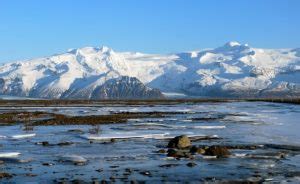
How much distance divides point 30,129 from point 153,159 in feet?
61.8

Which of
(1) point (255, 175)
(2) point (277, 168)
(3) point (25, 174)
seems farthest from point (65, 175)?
(2) point (277, 168)

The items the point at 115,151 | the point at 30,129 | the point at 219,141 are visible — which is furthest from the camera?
the point at 30,129

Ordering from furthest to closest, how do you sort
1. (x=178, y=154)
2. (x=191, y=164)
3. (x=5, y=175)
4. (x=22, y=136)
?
1. (x=22, y=136)
2. (x=178, y=154)
3. (x=191, y=164)
4. (x=5, y=175)

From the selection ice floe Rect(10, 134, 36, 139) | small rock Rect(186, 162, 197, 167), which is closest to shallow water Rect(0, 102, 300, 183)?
small rock Rect(186, 162, 197, 167)

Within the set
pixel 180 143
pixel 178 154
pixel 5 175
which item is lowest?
pixel 5 175

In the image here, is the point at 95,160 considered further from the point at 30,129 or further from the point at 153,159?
the point at 30,129

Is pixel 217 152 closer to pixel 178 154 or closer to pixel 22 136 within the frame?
pixel 178 154

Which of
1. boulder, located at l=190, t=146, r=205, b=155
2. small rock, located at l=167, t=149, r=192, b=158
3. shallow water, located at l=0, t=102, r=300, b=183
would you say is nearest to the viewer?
shallow water, located at l=0, t=102, r=300, b=183

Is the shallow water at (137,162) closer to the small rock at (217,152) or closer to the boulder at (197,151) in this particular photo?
the small rock at (217,152)

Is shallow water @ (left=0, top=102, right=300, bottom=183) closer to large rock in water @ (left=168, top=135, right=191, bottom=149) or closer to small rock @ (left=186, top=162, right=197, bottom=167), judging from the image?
small rock @ (left=186, top=162, right=197, bottom=167)

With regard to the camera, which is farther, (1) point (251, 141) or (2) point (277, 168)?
(1) point (251, 141)

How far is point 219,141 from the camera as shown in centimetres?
3228

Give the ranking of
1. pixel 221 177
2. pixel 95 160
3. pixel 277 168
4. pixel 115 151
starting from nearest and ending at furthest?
pixel 221 177 < pixel 277 168 < pixel 95 160 < pixel 115 151

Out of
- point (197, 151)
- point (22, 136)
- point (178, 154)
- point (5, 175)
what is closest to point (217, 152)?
point (197, 151)
